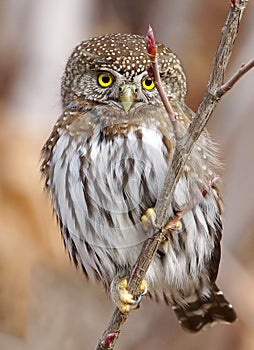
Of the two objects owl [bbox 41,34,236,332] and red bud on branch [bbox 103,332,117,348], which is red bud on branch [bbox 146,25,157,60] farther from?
red bud on branch [bbox 103,332,117,348]

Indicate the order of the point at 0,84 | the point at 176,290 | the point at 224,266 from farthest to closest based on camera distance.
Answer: the point at 0,84, the point at 224,266, the point at 176,290

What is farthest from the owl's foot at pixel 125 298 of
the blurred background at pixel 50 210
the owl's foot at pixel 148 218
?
the blurred background at pixel 50 210

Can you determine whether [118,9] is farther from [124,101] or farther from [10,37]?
[124,101]

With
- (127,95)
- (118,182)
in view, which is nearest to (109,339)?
(118,182)

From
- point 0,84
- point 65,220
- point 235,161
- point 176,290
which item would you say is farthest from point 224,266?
point 0,84

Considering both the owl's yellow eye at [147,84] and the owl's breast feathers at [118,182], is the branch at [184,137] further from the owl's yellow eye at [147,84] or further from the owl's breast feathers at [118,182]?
the owl's yellow eye at [147,84]

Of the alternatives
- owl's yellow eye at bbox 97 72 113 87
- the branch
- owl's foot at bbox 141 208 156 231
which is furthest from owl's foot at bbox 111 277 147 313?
owl's yellow eye at bbox 97 72 113 87
